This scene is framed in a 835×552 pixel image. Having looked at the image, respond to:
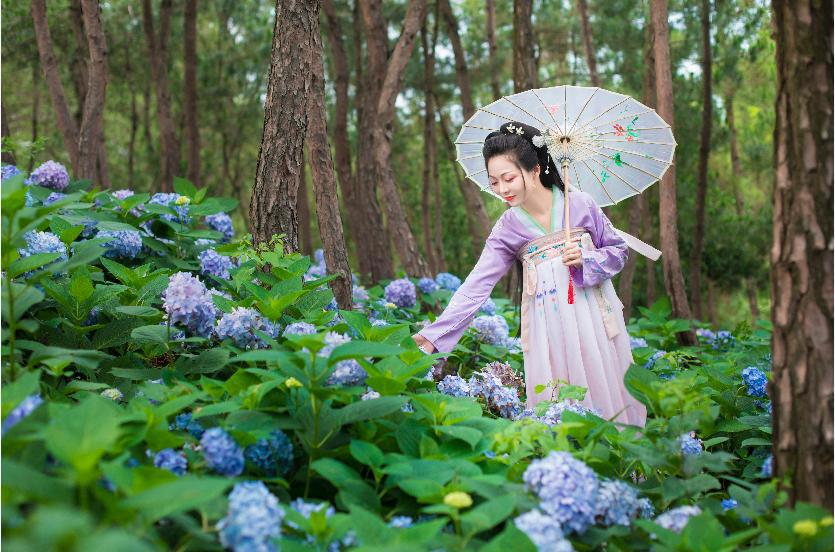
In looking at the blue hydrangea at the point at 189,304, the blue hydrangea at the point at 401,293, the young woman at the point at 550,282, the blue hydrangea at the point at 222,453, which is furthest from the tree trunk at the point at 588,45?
the blue hydrangea at the point at 222,453

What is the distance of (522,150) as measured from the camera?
3939 millimetres

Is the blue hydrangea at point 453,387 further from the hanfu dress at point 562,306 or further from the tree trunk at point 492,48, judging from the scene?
the tree trunk at point 492,48

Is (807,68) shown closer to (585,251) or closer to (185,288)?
(585,251)

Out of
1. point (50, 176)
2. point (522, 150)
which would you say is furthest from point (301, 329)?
point (50, 176)

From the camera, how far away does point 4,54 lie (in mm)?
13156

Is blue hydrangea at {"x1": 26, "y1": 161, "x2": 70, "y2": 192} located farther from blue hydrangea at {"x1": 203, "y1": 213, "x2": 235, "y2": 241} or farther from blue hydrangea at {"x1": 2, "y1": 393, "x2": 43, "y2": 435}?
blue hydrangea at {"x1": 2, "y1": 393, "x2": 43, "y2": 435}

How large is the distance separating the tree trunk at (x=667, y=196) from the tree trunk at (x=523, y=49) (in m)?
1.26

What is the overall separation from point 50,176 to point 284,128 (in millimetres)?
1425

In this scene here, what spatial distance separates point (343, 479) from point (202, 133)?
62.6 feet

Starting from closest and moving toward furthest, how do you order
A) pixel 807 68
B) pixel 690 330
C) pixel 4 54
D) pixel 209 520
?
pixel 209 520 < pixel 807 68 < pixel 690 330 < pixel 4 54

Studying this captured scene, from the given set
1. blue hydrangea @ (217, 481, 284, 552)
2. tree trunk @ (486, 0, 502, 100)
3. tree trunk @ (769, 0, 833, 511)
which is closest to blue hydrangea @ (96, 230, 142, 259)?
blue hydrangea @ (217, 481, 284, 552)

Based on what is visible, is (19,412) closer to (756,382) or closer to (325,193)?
(756,382)

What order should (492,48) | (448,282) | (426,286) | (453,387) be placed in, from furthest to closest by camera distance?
(492,48), (448,282), (426,286), (453,387)

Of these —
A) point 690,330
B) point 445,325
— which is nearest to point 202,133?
point 690,330
